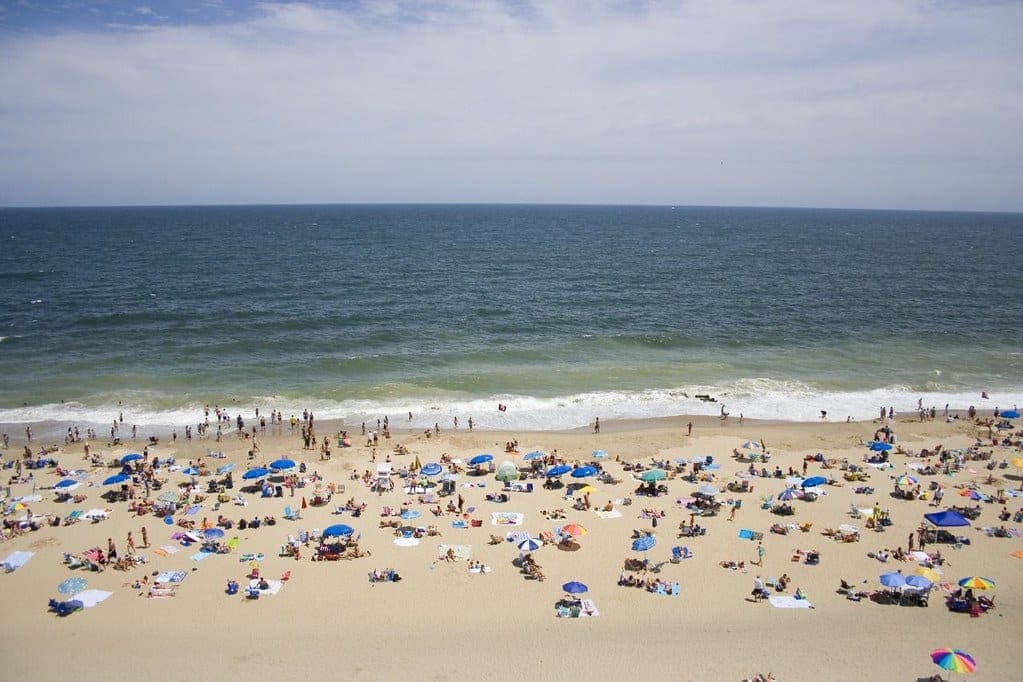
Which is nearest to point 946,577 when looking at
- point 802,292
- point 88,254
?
point 802,292

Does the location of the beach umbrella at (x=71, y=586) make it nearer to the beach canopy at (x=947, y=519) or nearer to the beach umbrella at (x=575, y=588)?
the beach umbrella at (x=575, y=588)

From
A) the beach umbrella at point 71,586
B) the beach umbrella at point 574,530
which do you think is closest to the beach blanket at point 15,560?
the beach umbrella at point 71,586

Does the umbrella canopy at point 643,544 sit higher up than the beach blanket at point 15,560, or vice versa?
the umbrella canopy at point 643,544

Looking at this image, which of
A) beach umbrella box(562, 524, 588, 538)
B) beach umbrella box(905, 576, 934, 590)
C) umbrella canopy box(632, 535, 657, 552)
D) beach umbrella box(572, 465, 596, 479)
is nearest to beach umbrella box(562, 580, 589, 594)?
umbrella canopy box(632, 535, 657, 552)

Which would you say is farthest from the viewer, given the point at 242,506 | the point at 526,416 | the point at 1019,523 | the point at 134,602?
the point at 526,416

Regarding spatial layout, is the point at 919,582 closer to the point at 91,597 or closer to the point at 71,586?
the point at 91,597

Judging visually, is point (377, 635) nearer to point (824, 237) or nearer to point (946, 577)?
point (946, 577)

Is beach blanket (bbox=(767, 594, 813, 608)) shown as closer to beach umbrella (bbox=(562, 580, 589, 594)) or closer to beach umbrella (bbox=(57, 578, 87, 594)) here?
beach umbrella (bbox=(562, 580, 589, 594))
